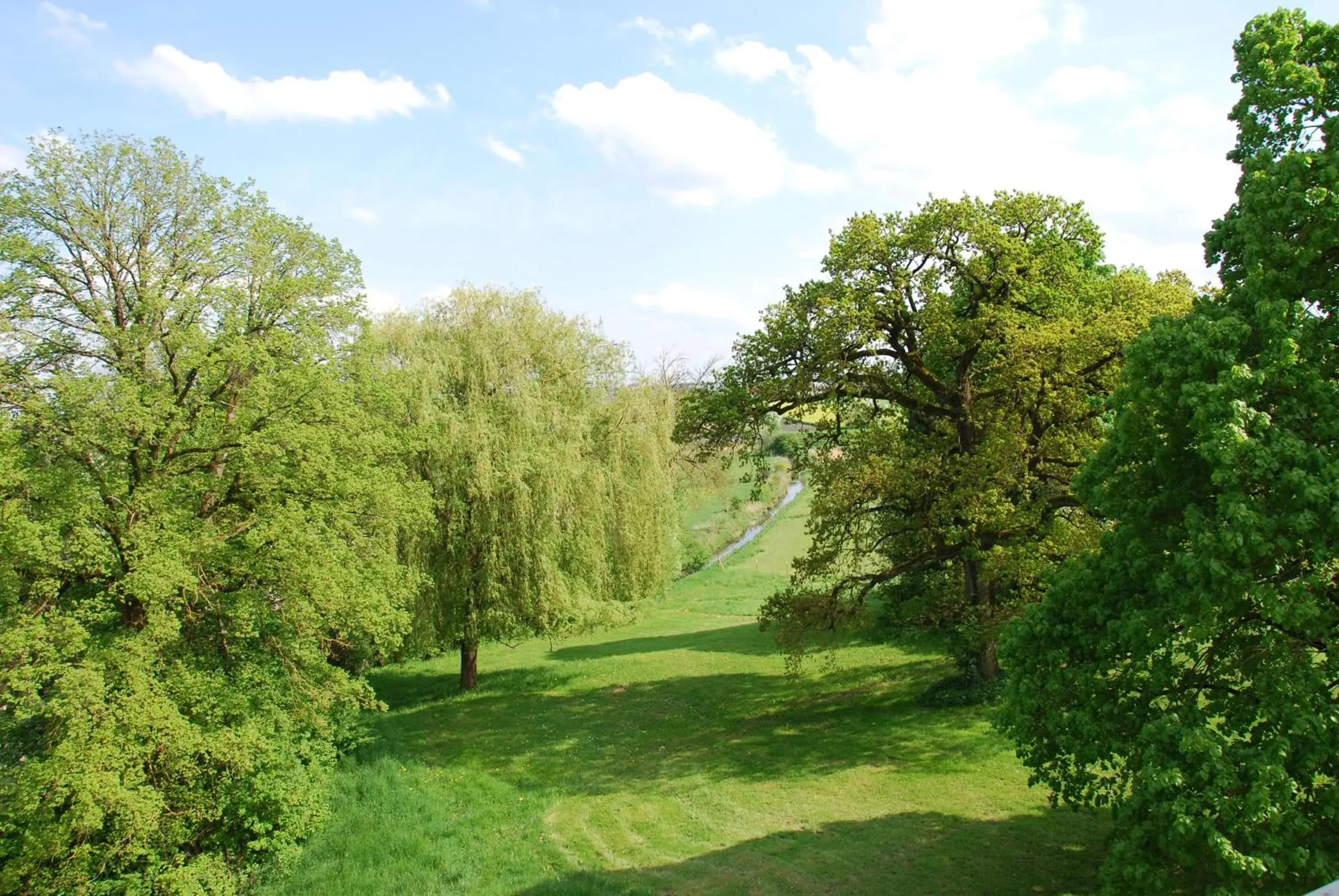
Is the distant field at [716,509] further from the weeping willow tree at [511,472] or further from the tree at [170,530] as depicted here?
the tree at [170,530]

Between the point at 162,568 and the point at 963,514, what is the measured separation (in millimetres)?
16234

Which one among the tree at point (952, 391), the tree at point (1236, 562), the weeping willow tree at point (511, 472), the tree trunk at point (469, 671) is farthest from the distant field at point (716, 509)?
the tree at point (1236, 562)

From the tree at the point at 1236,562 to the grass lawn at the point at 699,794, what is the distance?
12.3 feet

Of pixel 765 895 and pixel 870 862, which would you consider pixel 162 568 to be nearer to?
pixel 765 895

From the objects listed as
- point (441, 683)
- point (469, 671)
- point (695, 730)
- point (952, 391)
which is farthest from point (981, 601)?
point (441, 683)

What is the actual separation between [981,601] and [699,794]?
29.0 feet

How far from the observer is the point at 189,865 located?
15609 mm

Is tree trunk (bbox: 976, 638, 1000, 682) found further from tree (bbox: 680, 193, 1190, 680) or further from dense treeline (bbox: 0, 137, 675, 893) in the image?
dense treeline (bbox: 0, 137, 675, 893)

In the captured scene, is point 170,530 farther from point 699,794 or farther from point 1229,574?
point 1229,574

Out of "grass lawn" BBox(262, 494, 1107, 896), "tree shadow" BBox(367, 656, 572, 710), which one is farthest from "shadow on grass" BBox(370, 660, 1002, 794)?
"tree shadow" BBox(367, 656, 572, 710)

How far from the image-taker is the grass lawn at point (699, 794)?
44.7 ft

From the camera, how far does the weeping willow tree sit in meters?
24.7

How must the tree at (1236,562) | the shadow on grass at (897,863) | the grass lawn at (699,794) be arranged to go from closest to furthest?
the tree at (1236,562)
the shadow on grass at (897,863)
the grass lawn at (699,794)

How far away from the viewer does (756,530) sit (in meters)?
67.1
